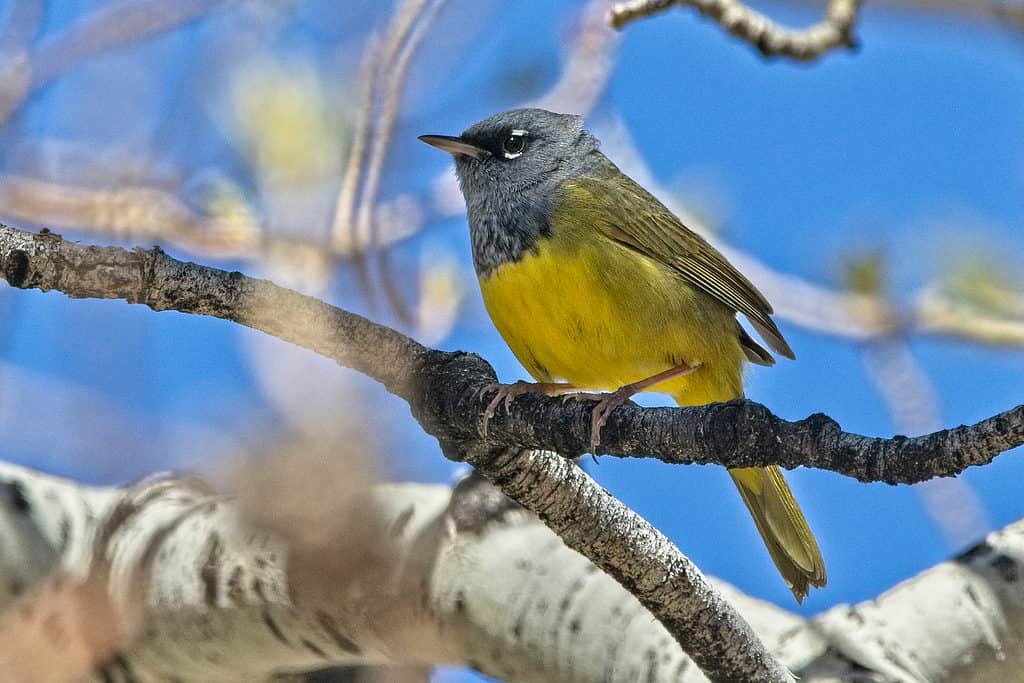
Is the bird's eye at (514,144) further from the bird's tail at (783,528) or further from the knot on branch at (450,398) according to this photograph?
the knot on branch at (450,398)

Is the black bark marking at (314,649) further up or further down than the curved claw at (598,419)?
further down

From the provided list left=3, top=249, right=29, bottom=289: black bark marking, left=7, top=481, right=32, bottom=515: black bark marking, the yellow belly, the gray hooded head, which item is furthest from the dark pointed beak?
left=3, top=249, right=29, bottom=289: black bark marking

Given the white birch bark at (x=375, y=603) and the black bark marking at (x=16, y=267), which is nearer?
the black bark marking at (x=16, y=267)

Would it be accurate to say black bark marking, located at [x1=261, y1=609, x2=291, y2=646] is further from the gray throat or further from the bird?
the gray throat

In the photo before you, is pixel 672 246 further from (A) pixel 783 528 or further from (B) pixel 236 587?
(B) pixel 236 587

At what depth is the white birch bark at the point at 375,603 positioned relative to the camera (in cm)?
346

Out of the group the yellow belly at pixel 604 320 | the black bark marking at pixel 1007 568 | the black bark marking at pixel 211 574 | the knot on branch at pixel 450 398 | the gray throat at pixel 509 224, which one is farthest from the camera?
the gray throat at pixel 509 224

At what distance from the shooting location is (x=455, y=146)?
16.6ft

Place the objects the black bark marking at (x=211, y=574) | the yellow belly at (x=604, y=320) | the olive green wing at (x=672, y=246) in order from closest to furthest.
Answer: the black bark marking at (x=211, y=574), the yellow belly at (x=604, y=320), the olive green wing at (x=672, y=246)

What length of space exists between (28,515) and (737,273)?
2763mm

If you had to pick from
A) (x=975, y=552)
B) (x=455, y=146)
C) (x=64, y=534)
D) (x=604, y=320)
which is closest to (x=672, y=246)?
(x=604, y=320)

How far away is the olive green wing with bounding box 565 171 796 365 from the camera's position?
450 centimetres

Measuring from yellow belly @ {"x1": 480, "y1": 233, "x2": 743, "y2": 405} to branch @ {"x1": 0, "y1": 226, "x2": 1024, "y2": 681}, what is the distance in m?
0.70

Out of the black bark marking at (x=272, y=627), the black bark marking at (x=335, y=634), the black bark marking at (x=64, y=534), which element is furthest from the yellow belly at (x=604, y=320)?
the black bark marking at (x=64, y=534)
